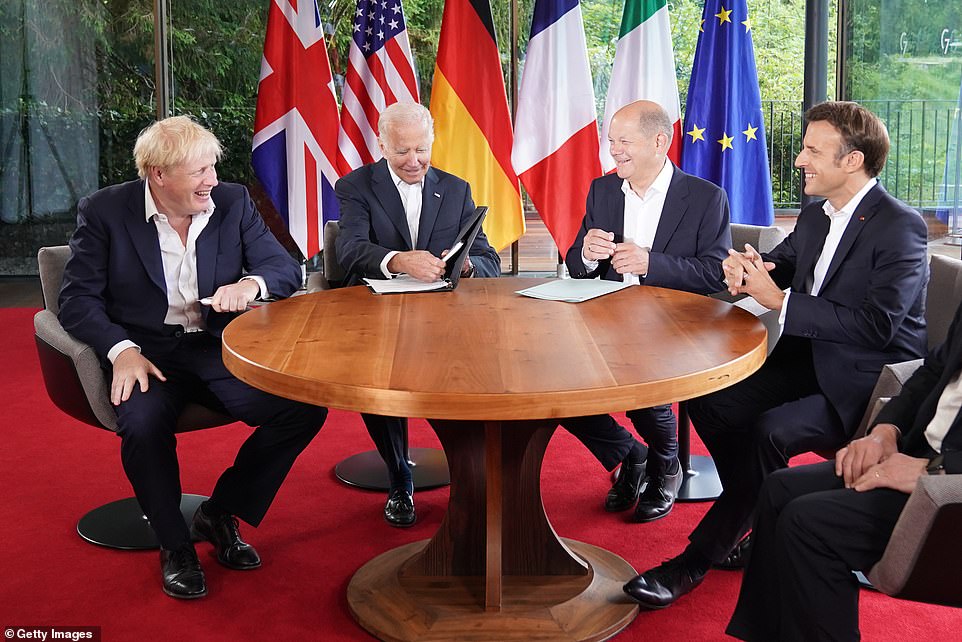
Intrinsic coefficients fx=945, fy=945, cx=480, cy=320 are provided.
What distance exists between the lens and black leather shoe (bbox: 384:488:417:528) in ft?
10.0

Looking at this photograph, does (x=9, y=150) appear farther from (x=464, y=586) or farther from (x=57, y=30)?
(x=464, y=586)

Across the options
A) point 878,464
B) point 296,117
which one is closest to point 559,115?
point 296,117

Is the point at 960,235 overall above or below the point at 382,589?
above

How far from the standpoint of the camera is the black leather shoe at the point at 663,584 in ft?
8.06

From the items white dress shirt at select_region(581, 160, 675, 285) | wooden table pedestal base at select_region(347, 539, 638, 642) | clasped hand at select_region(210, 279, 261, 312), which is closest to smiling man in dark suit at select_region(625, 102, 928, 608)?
wooden table pedestal base at select_region(347, 539, 638, 642)

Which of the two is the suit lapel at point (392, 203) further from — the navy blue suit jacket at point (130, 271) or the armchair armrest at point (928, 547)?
the armchair armrest at point (928, 547)

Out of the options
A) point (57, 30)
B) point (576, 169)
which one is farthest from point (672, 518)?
point (57, 30)

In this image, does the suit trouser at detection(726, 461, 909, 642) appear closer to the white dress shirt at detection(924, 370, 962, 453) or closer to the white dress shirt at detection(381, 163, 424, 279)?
the white dress shirt at detection(924, 370, 962, 453)

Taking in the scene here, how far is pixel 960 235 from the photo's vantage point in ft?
16.2

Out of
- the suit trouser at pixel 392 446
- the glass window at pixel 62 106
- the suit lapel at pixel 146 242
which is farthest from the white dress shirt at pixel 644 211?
the glass window at pixel 62 106

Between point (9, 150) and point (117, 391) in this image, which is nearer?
point (117, 391)

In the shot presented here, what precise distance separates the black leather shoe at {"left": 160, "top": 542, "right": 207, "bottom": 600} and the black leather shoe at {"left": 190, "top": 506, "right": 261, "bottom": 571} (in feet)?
0.45

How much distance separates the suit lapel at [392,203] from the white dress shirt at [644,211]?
2.11 feet

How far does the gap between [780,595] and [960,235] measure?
3698mm
